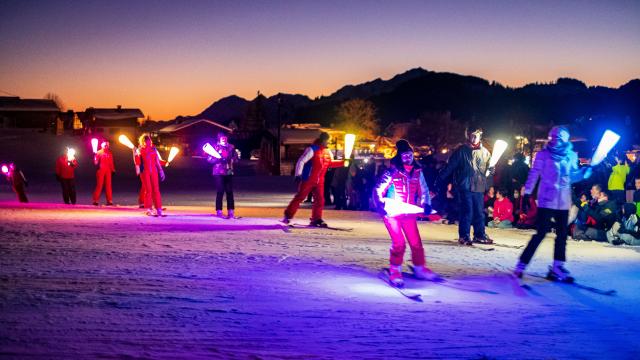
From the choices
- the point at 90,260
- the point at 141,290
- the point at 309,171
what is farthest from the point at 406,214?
the point at 309,171

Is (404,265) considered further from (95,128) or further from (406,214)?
(95,128)

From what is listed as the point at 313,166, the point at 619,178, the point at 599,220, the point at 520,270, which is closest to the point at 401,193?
the point at 520,270

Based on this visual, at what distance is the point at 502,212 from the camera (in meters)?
15.6

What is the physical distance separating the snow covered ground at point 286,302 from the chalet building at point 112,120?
248 ft

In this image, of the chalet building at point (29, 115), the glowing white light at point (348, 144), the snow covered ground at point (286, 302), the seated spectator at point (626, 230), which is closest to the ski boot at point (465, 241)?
the snow covered ground at point (286, 302)

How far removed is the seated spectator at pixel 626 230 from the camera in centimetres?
1216

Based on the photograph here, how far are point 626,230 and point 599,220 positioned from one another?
65 cm

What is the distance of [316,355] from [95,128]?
262 feet

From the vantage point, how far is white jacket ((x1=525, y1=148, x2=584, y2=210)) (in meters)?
8.41

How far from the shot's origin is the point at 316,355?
203 inches

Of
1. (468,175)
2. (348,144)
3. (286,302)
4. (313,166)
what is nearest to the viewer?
(286,302)

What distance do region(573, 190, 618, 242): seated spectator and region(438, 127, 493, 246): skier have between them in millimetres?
2548

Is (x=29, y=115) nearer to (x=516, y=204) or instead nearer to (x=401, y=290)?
(x=516, y=204)

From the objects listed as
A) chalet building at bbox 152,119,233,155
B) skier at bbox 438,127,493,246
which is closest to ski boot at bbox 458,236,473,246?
skier at bbox 438,127,493,246
